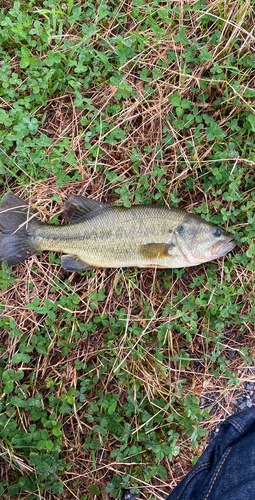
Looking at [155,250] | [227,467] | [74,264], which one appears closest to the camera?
[227,467]

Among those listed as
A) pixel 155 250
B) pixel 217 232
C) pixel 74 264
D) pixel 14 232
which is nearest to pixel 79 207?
pixel 74 264

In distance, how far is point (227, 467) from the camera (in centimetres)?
271

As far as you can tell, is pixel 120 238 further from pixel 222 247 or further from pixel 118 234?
pixel 222 247

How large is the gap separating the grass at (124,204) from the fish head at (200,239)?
0.23 m

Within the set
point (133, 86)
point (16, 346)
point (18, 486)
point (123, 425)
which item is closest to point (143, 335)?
point (123, 425)

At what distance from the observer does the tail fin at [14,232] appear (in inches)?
137

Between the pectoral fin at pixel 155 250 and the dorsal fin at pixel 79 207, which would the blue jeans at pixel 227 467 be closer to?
the pectoral fin at pixel 155 250

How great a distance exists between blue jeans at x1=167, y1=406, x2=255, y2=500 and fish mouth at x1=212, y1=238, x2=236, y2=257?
170 centimetres

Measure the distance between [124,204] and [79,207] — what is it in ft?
1.81

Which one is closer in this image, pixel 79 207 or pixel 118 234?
pixel 118 234

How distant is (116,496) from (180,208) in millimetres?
3098

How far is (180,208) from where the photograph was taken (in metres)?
3.46

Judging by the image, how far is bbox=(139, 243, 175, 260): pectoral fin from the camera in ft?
10.8

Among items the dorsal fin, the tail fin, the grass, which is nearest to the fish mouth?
the grass
